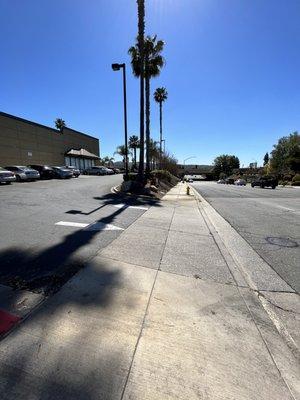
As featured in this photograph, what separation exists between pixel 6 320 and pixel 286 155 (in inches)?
3366

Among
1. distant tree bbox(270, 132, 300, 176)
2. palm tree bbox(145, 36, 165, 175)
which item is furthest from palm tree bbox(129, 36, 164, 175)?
distant tree bbox(270, 132, 300, 176)

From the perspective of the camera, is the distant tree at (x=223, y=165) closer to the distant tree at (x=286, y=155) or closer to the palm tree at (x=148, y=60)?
the distant tree at (x=286, y=155)

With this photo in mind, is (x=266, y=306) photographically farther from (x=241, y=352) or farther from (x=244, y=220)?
(x=244, y=220)

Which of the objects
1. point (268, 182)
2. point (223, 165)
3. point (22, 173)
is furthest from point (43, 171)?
point (223, 165)

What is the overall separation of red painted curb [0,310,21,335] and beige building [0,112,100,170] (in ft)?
116

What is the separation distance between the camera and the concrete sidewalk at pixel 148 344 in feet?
8.91

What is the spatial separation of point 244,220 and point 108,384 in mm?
10473

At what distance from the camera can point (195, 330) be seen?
12.2 feet

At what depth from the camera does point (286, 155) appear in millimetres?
80000

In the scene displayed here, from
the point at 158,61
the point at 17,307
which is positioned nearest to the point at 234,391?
the point at 17,307

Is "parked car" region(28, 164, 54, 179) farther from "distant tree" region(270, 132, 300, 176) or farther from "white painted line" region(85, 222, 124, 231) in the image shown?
"distant tree" region(270, 132, 300, 176)

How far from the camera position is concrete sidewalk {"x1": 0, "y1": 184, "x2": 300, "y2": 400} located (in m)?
2.72

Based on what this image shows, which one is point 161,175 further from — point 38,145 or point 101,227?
point 101,227

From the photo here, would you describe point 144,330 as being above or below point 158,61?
below
